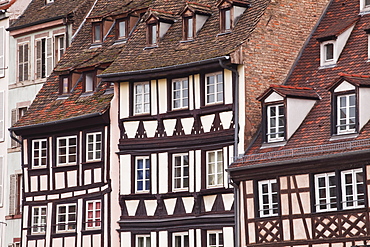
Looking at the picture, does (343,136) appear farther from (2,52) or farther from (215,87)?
(2,52)

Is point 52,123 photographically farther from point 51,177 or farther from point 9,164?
point 9,164

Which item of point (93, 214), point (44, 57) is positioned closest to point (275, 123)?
point (93, 214)

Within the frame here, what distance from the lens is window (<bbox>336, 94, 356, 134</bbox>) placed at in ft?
123

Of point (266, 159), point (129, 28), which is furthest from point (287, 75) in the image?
point (129, 28)

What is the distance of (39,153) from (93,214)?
379 centimetres

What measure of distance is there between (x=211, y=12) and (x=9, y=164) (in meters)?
12.2

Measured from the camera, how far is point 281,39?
42250 mm

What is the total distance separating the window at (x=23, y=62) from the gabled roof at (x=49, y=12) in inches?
32.9

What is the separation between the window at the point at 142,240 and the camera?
43062mm

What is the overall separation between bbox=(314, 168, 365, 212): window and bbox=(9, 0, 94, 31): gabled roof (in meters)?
15.9

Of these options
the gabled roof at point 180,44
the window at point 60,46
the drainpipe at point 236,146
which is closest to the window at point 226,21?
the gabled roof at point 180,44

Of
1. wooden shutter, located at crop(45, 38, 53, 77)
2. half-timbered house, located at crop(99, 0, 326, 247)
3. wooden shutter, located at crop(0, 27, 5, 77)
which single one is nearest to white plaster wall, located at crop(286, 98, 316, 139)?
half-timbered house, located at crop(99, 0, 326, 247)

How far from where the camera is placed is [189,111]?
4231 cm

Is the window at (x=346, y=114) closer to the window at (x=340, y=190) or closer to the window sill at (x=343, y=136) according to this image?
the window sill at (x=343, y=136)
